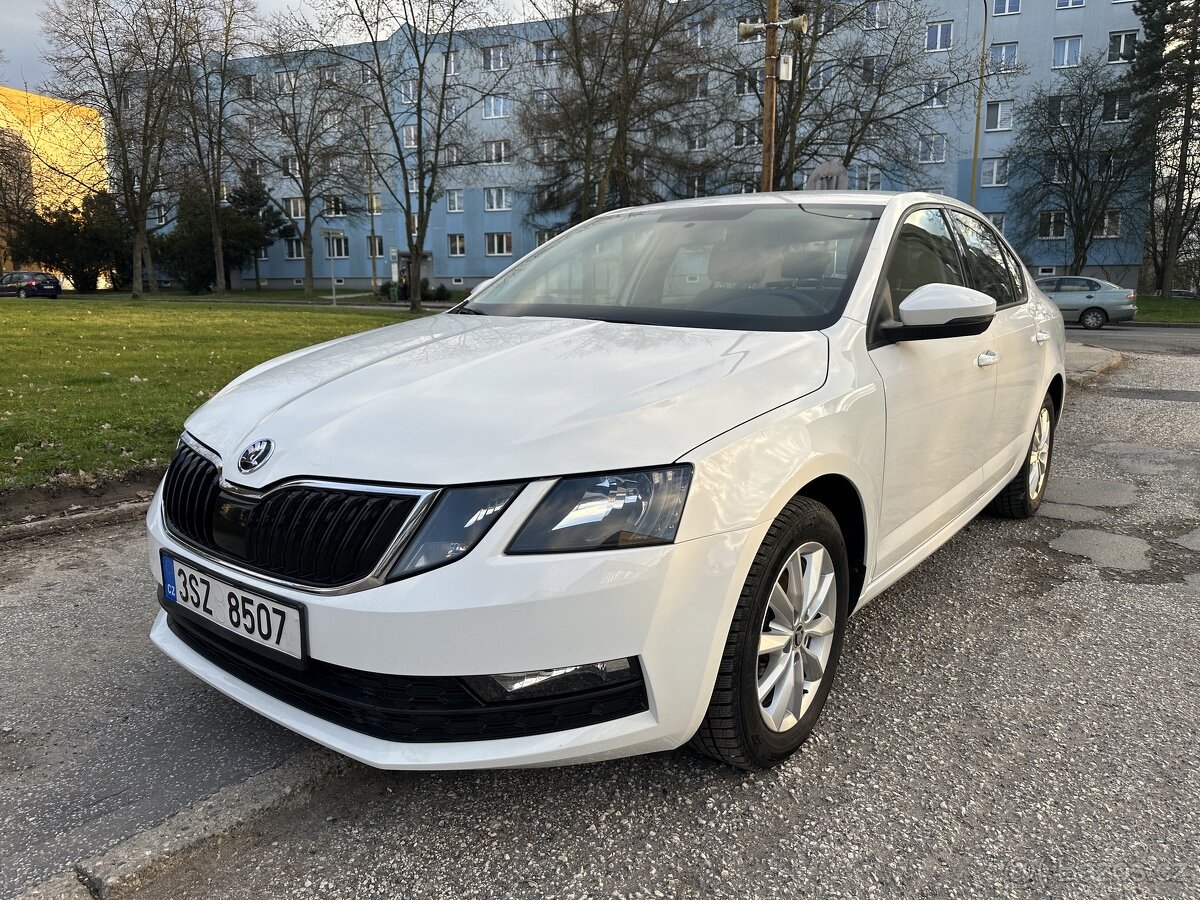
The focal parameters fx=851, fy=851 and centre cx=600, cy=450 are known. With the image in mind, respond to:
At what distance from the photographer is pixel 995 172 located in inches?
1641

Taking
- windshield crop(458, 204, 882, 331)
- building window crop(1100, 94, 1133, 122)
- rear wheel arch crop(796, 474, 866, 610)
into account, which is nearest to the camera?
rear wheel arch crop(796, 474, 866, 610)

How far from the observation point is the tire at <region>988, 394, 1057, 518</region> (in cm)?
455

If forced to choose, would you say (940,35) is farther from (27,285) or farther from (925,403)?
(925,403)

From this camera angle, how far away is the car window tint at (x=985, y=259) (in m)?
3.81

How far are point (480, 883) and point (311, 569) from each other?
0.81 metres

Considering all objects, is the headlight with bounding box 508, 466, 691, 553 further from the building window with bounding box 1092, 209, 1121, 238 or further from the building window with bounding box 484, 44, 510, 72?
the building window with bounding box 1092, 209, 1121, 238

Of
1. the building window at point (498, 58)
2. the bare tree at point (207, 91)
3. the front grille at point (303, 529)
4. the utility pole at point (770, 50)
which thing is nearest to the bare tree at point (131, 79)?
the bare tree at point (207, 91)

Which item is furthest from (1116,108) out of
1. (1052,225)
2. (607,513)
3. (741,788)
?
(607,513)

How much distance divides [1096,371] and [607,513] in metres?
12.3

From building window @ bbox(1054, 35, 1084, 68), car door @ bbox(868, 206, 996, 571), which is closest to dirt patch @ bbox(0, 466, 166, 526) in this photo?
car door @ bbox(868, 206, 996, 571)

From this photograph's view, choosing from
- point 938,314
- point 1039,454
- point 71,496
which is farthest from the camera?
point 1039,454

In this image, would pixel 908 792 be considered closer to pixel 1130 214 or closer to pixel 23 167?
pixel 23 167

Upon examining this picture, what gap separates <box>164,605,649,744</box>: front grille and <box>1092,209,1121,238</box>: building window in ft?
144

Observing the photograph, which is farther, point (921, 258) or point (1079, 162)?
point (1079, 162)
